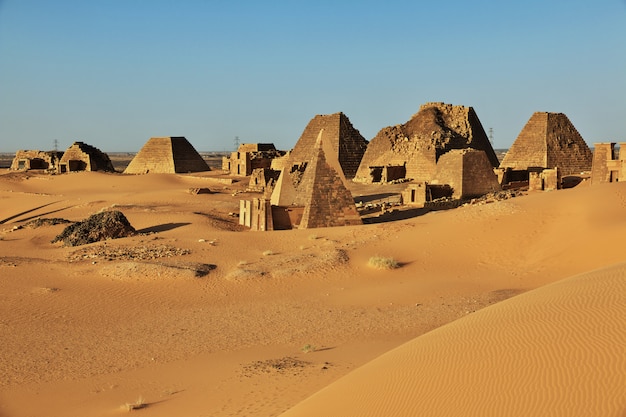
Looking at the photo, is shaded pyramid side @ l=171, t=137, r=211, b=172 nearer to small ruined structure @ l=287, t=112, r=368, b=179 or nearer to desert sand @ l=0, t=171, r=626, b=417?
small ruined structure @ l=287, t=112, r=368, b=179

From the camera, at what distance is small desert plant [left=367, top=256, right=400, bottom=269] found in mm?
15516

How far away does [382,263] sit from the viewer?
51.0ft

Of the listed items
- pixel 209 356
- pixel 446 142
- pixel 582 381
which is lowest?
pixel 209 356

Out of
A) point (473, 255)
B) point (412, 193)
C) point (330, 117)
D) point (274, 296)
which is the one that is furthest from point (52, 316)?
point (330, 117)

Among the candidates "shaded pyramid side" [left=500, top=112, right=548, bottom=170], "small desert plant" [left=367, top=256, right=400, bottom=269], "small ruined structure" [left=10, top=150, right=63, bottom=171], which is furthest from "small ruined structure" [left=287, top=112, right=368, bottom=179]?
"small desert plant" [left=367, top=256, right=400, bottom=269]

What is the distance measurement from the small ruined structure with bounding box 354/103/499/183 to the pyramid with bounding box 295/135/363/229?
16.1 m

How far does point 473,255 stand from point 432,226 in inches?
99.5

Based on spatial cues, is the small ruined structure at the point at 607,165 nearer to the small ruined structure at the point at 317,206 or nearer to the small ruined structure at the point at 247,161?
the small ruined structure at the point at 317,206

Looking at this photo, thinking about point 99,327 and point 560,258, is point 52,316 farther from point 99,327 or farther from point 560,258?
point 560,258

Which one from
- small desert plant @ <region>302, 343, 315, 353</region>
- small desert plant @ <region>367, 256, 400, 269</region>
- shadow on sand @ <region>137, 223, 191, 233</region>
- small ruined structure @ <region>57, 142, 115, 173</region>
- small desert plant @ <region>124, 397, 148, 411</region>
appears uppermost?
small ruined structure @ <region>57, 142, 115, 173</region>

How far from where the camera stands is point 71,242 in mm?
19125

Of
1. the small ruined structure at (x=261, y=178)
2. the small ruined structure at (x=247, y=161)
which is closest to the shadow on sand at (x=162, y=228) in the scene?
the small ruined structure at (x=261, y=178)

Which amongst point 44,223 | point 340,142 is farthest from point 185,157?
point 44,223

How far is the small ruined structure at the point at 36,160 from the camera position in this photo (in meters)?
54.2
